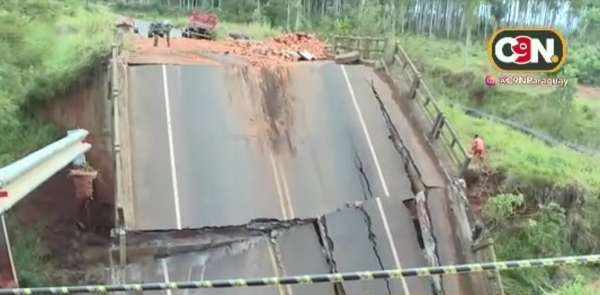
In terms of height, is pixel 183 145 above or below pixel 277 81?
below

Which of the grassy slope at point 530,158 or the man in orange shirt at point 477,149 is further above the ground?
the man in orange shirt at point 477,149

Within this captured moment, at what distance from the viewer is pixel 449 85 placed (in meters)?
28.0

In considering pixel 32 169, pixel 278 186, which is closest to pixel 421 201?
pixel 278 186

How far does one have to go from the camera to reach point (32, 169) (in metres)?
7.27

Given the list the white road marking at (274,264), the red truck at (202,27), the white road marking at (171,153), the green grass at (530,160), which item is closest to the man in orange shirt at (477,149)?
the green grass at (530,160)

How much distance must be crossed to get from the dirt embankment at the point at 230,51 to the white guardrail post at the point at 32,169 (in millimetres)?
2434

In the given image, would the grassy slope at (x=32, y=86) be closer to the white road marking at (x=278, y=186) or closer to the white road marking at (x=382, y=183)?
the white road marking at (x=278, y=186)

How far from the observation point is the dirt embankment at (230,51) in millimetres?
12461

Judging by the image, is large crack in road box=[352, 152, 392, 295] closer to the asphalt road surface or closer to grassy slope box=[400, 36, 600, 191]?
the asphalt road surface

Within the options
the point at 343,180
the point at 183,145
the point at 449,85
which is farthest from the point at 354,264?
the point at 449,85

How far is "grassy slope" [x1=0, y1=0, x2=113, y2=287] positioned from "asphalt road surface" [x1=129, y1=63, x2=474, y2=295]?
313 cm

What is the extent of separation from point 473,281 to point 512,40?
10.8 metres

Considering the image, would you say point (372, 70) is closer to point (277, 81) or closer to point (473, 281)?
point (277, 81)

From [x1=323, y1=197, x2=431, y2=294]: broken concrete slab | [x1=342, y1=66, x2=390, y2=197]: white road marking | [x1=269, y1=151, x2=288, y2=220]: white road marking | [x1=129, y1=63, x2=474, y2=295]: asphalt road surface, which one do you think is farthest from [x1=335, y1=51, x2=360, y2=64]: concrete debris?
[x1=323, y1=197, x2=431, y2=294]: broken concrete slab
